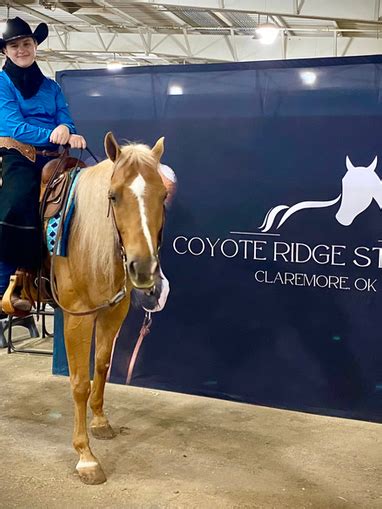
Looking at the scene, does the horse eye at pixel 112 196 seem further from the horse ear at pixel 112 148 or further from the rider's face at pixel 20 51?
the rider's face at pixel 20 51

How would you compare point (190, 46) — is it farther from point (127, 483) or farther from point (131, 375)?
point (127, 483)

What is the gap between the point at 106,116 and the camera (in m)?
4.26

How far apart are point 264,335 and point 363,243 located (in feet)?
2.97

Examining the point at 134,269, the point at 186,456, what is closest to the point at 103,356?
the point at 186,456

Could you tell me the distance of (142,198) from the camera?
2.51 meters

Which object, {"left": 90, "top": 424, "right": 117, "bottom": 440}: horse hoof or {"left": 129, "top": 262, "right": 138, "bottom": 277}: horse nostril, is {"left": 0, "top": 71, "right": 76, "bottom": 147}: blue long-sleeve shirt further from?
{"left": 90, "top": 424, "right": 117, "bottom": 440}: horse hoof

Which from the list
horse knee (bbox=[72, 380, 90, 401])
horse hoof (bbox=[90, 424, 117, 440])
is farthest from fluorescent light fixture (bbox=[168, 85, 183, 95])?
horse hoof (bbox=[90, 424, 117, 440])

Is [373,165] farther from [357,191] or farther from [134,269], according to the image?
[134,269]

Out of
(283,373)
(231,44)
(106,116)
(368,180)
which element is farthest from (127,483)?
(231,44)

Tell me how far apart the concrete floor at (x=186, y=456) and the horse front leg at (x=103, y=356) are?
0.09m

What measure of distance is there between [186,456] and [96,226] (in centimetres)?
140

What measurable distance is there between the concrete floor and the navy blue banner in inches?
→ 10.0

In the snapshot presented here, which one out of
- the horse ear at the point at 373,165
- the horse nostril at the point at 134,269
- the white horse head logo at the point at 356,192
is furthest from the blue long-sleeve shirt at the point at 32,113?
the horse ear at the point at 373,165

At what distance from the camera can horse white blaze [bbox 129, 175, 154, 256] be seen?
2471 mm
